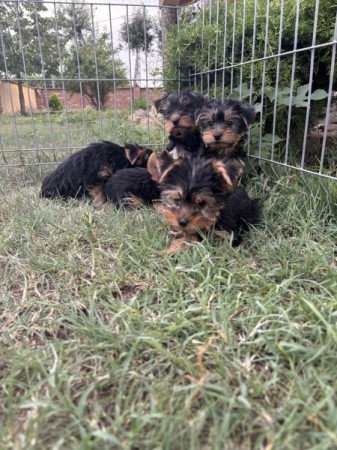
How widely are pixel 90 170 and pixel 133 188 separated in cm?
74

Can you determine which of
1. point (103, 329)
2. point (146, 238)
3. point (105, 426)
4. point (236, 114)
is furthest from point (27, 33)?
point (105, 426)

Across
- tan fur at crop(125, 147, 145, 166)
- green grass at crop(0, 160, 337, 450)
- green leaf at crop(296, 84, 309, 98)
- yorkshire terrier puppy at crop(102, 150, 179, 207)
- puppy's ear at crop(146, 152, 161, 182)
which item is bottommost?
green grass at crop(0, 160, 337, 450)

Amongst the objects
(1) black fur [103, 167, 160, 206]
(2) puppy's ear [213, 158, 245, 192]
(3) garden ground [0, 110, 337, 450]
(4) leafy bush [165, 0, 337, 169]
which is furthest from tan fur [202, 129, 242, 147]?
(2) puppy's ear [213, 158, 245, 192]

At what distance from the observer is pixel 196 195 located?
8.61 feet

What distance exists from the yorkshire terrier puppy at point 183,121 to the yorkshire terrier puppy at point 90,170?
1.33ft

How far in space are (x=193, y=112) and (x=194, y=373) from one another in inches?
124

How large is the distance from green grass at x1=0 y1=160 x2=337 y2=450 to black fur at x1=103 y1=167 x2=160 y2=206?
80 cm

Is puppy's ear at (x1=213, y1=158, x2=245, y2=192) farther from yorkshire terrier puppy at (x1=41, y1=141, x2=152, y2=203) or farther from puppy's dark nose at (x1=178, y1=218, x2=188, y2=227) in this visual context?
yorkshire terrier puppy at (x1=41, y1=141, x2=152, y2=203)

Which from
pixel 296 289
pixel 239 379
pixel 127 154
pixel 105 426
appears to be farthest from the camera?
pixel 127 154

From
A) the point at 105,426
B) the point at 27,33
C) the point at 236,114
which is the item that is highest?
the point at 27,33

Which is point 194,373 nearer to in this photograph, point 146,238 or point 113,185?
point 146,238

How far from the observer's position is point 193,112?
13.6 feet

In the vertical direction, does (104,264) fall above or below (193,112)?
below

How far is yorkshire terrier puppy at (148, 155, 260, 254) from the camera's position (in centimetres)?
263
